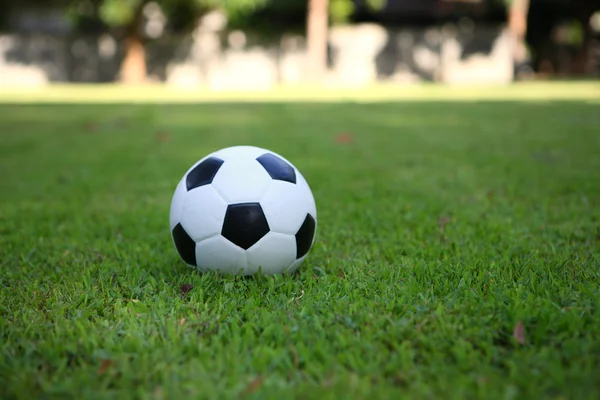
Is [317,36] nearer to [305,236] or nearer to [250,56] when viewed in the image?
[250,56]

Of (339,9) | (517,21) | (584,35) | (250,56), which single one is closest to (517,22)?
(517,21)

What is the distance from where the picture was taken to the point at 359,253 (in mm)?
3227

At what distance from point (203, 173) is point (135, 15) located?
2410cm

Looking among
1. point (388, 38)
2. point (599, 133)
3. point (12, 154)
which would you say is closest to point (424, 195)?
point (599, 133)

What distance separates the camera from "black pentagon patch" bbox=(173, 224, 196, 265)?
2.80 metres

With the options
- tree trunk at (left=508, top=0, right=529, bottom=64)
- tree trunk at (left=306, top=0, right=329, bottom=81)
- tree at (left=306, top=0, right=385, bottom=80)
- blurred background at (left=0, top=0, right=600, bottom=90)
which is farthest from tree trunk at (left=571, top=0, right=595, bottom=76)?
tree trunk at (left=306, top=0, right=329, bottom=81)

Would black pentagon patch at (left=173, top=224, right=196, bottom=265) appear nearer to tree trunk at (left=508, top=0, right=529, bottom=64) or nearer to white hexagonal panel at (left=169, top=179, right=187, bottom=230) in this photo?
white hexagonal panel at (left=169, top=179, right=187, bottom=230)

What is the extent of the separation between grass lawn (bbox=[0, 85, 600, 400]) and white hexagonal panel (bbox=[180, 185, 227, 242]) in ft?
0.77

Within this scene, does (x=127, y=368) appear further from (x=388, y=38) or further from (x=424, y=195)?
(x=388, y=38)

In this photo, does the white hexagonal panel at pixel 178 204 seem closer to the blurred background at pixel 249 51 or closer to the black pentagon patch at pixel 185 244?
the black pentagon patch at pixel 185 244

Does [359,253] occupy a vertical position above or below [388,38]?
below

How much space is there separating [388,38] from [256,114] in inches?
715

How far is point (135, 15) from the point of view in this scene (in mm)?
24578

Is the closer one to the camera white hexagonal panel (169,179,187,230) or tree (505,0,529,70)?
white hexagonal panel (169,179,187,230)
